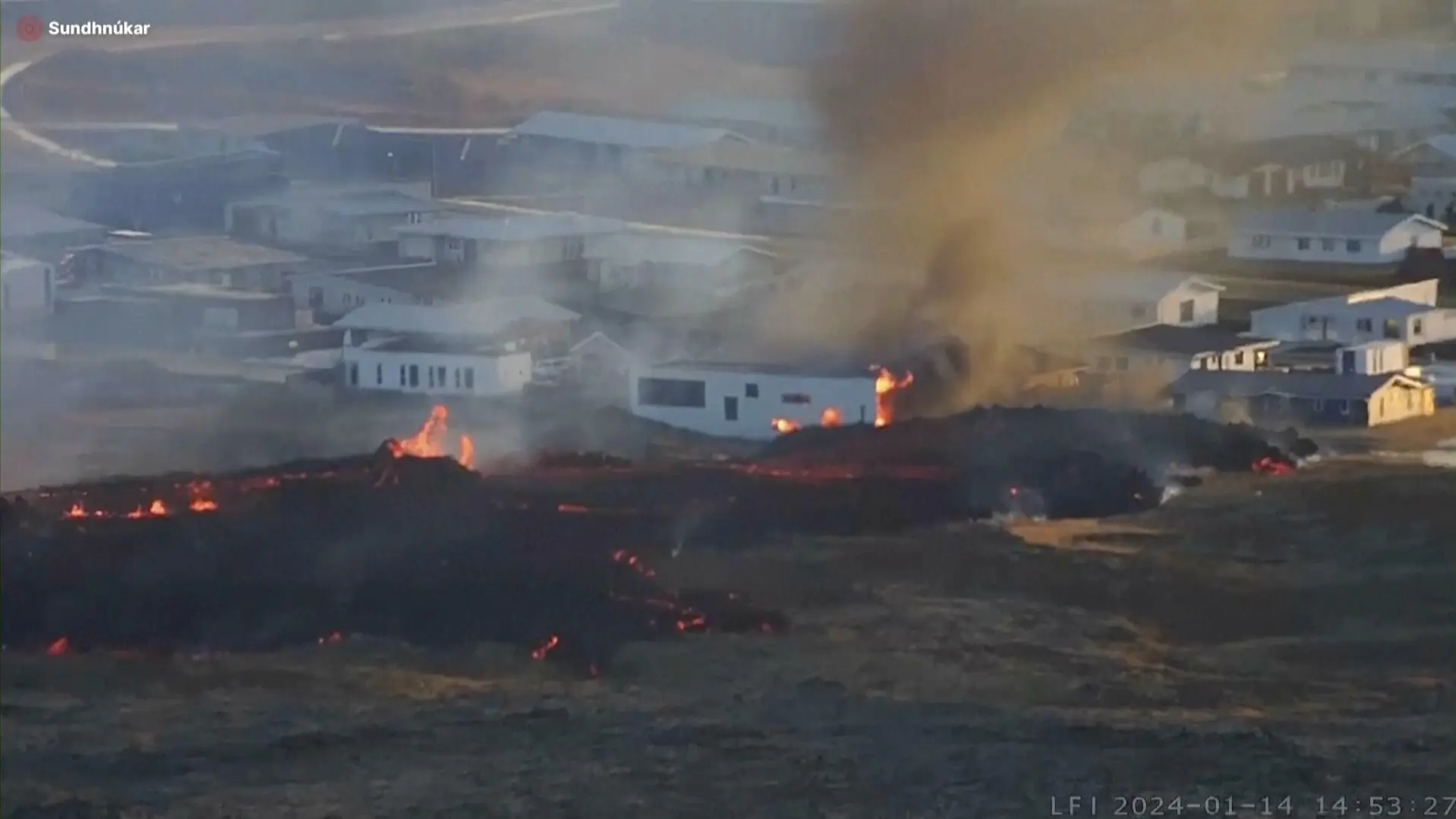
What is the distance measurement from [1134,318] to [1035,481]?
305 mm

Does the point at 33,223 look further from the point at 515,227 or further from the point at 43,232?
the point at 515,227

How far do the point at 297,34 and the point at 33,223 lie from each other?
0.57 m

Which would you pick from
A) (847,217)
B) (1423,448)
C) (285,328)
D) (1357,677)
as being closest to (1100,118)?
(847,217)

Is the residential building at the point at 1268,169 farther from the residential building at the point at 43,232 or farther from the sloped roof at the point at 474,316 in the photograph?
the residential building at the point at 43,232

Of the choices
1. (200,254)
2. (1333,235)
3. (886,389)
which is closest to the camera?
(1333,235)

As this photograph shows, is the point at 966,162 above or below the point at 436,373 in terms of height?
above

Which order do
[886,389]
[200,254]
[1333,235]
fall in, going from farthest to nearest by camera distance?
[200,254] → [886,389] → [1333,235]

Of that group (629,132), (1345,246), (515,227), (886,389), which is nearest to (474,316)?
(515,227)

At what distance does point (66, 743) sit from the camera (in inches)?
118

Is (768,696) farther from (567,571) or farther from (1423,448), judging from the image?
(1423,448)

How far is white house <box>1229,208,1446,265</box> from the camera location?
280 cm

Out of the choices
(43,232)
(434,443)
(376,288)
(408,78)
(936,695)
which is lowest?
(936,695)

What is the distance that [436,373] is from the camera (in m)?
2.99

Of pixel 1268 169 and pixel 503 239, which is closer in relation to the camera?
pixel 1268 169
